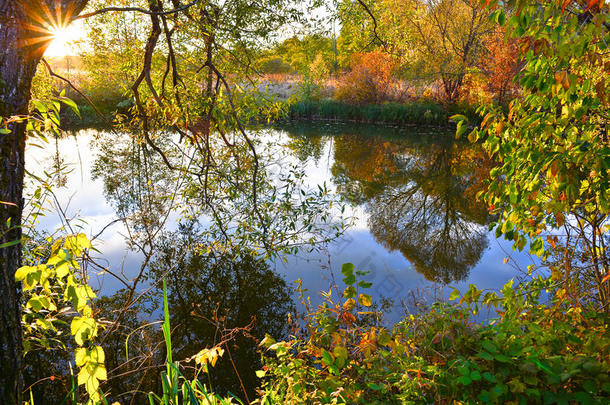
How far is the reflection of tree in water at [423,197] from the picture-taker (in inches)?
251

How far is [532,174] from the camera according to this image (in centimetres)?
212

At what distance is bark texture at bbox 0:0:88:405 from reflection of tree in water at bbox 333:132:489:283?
16.6 feet

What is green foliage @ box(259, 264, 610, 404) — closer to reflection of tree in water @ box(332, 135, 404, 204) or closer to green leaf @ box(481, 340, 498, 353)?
green leaf @ box(481, 340, 498, 353)

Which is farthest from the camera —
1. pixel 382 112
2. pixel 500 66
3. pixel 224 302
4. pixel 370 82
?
pixel 370 82

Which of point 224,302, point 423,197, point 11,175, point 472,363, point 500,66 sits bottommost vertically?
point 11,175

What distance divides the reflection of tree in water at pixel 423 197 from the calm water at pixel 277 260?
0.12 ft

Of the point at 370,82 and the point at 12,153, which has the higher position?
the point at 370,82

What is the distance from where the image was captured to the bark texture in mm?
1570

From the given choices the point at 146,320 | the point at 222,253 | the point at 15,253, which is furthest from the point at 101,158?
the point at 15,253

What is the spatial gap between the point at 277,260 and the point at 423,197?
5011 mm

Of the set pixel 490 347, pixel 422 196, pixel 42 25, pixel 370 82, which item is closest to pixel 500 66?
pixel 370 82

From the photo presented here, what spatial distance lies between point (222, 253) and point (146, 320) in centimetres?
175

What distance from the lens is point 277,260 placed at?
5781 mm

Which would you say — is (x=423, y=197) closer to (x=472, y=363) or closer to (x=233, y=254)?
(x=233, y=254)
